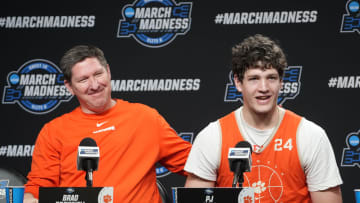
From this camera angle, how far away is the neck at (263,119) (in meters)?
2.40

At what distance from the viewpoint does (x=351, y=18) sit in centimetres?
371

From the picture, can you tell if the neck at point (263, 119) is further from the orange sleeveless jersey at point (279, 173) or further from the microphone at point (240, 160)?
the microphone at point (240, 160)

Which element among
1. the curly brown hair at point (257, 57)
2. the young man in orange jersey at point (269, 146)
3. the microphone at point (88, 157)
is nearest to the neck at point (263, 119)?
the young man in orange jersey at point (269, 146)

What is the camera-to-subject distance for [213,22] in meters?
3.88

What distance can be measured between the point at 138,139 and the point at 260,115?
0.76 metres

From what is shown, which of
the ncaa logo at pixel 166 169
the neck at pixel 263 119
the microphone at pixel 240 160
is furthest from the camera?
the ncaa logo at pixel 166 169

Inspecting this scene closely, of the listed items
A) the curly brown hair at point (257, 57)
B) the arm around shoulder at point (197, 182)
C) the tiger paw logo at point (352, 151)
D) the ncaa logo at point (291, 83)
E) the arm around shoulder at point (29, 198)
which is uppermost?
the ncaa logo at point (291, 83)

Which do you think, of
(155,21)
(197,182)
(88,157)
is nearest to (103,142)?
(197,182)

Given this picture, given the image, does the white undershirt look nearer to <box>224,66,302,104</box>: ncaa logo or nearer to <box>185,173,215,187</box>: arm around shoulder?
<box>185,173,215,187</box>: arm around shoulder

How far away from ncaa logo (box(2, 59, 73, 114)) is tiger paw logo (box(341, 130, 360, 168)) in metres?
2.20

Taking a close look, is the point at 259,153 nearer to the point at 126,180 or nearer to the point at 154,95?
the point at 126,180

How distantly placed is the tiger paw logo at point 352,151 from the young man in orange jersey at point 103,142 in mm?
1428

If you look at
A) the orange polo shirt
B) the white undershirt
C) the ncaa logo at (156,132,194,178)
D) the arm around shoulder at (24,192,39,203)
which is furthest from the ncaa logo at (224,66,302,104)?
the arm around shoulder at (24,192,39,203)

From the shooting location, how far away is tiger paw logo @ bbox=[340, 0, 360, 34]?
370cm
